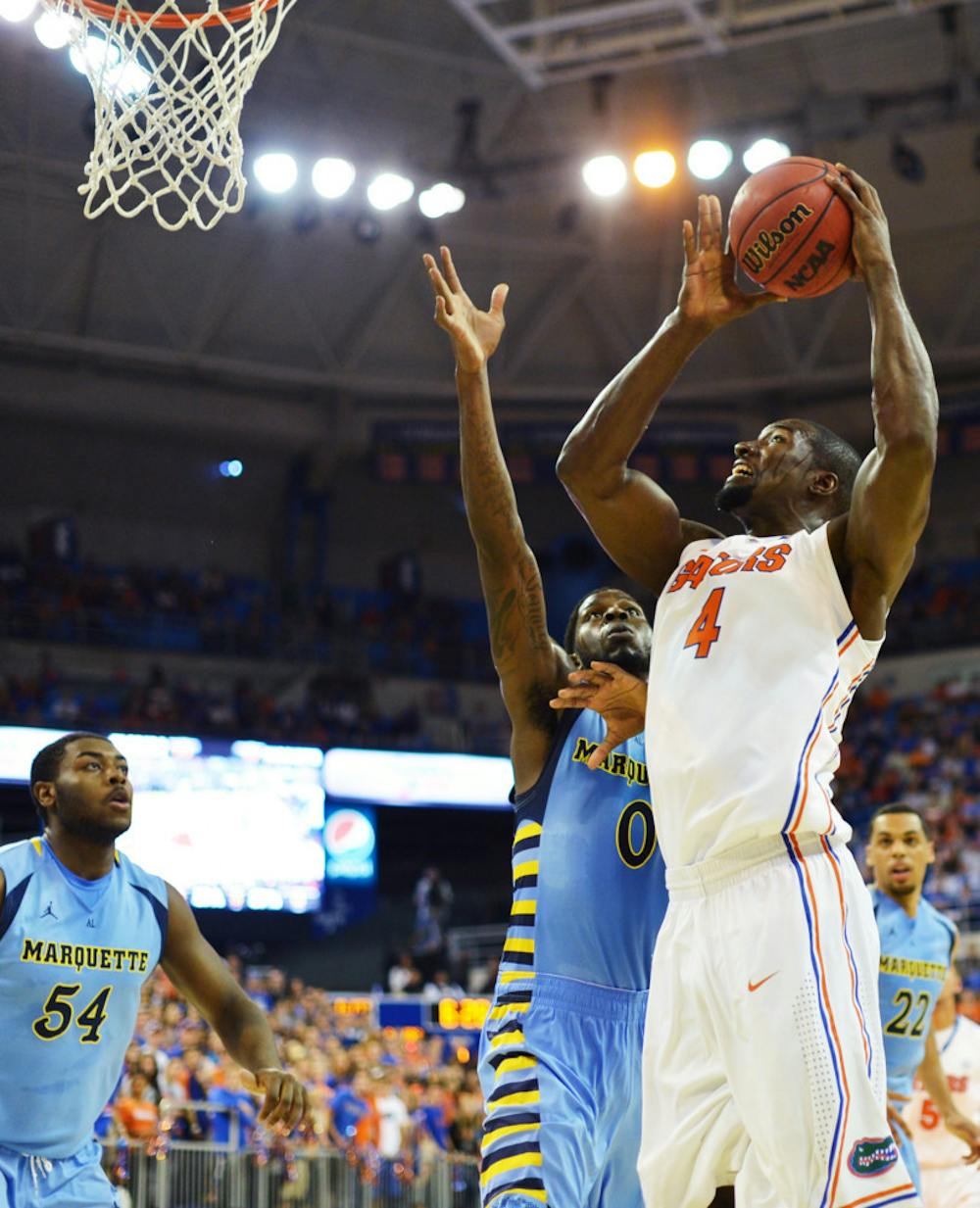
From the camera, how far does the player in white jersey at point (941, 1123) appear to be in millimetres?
7684

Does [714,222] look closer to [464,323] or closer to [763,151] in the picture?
[464,323]

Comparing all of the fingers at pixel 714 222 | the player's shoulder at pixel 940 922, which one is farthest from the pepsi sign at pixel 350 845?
the fingers at pixel 714 222

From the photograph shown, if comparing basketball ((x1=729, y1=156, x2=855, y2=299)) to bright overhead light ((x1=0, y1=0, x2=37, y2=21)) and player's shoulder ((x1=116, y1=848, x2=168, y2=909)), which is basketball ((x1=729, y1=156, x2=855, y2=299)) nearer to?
player's shoulder ((x1=116, y1=848, x2=168, y2=909))

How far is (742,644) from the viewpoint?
Answer: 3455 millimetres

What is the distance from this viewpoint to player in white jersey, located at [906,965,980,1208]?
25.2ft

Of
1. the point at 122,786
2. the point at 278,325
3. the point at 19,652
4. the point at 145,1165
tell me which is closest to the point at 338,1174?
the point at 145,1165

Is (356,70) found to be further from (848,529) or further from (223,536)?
(848,529)

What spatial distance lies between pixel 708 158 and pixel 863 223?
15.5 meters

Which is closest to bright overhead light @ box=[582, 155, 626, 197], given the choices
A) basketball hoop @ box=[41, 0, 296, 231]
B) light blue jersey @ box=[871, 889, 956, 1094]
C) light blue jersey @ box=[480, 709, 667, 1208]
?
basketball hoop @ box=[41, 0, 296, 231]

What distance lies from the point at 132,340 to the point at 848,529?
2187cm

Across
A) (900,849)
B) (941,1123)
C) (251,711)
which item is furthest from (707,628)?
(251,711)

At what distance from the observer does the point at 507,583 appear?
453 centimetres

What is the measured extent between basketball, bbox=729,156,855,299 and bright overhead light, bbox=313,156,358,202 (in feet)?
53.1

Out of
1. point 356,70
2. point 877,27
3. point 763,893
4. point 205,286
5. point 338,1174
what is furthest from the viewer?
point 205,286
